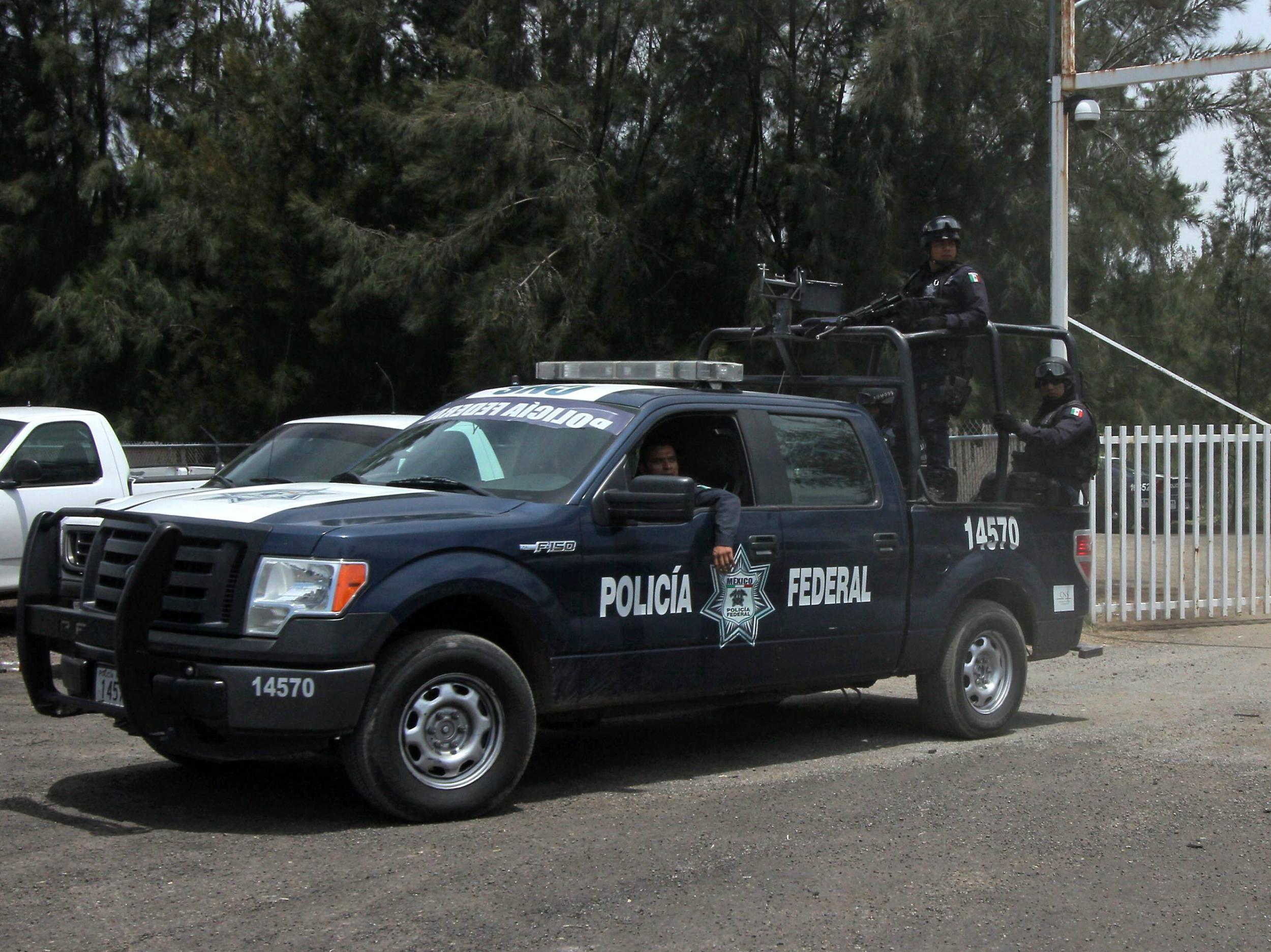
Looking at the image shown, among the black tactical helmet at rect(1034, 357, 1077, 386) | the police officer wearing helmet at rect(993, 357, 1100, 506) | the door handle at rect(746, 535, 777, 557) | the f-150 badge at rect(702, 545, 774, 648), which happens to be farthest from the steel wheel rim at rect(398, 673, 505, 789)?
the black tactical helmet at rect(1034, 357, 1077, 386)

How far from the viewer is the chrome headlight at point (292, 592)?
566cm

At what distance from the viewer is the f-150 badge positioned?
700cm

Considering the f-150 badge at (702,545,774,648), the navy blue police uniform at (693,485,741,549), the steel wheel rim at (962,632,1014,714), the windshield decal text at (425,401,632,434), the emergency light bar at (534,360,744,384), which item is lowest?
the steel wheel rim at (962,632,1014,714)

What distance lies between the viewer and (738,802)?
6.55m

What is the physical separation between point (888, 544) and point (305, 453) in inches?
207

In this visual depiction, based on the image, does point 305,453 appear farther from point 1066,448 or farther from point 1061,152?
point 1061,152

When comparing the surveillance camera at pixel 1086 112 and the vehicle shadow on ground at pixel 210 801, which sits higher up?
the surveillance camera at pixel 1086 112

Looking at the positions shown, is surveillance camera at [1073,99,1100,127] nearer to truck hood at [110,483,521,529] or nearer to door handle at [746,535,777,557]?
door handle at [746,535,777,557]

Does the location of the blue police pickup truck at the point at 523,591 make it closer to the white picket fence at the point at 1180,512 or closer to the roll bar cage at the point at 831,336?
the roll bar cage at the point at 831,336

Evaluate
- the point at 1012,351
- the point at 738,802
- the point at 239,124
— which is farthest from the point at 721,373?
the point at 239,124

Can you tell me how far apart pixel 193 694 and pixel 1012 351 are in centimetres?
1257

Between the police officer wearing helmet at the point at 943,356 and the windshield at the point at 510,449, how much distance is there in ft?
8.02

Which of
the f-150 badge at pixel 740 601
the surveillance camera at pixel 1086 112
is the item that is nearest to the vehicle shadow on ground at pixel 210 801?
the f-150 badge at pixel 740 601

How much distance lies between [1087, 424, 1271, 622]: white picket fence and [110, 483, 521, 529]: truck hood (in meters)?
8.05
